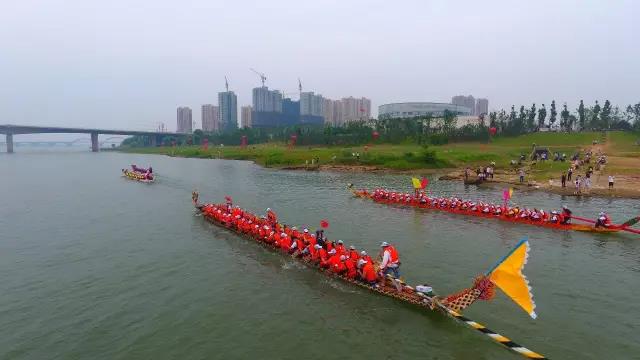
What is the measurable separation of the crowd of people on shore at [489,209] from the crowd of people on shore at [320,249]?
1240 centimetres

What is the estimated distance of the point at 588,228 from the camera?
28.3m

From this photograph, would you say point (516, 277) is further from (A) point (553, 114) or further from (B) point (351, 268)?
(A) point (553, 114)

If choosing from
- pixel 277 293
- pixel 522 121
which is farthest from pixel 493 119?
pixel 277 293

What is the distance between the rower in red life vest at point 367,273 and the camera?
18.8 m

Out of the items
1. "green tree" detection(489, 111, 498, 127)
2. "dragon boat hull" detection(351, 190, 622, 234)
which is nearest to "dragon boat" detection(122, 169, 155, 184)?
"dragon boat hull" detection(351, 190, 622, 234)

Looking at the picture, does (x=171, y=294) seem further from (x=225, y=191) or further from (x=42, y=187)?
(x=42, y=187)

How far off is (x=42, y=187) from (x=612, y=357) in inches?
2430

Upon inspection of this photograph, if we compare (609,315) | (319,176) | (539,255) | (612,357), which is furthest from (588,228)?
(319,176)

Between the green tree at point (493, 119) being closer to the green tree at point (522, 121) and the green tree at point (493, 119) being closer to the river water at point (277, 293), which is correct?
the green tree at point (522, 121)

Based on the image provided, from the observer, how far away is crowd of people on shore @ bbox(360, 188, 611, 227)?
29.1 metres

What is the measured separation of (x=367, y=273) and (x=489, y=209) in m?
17.7

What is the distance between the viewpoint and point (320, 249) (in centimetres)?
2167

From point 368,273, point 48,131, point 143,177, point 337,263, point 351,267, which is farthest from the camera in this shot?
point 48,131

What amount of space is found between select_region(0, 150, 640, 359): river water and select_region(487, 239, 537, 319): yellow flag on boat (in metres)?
2.43
